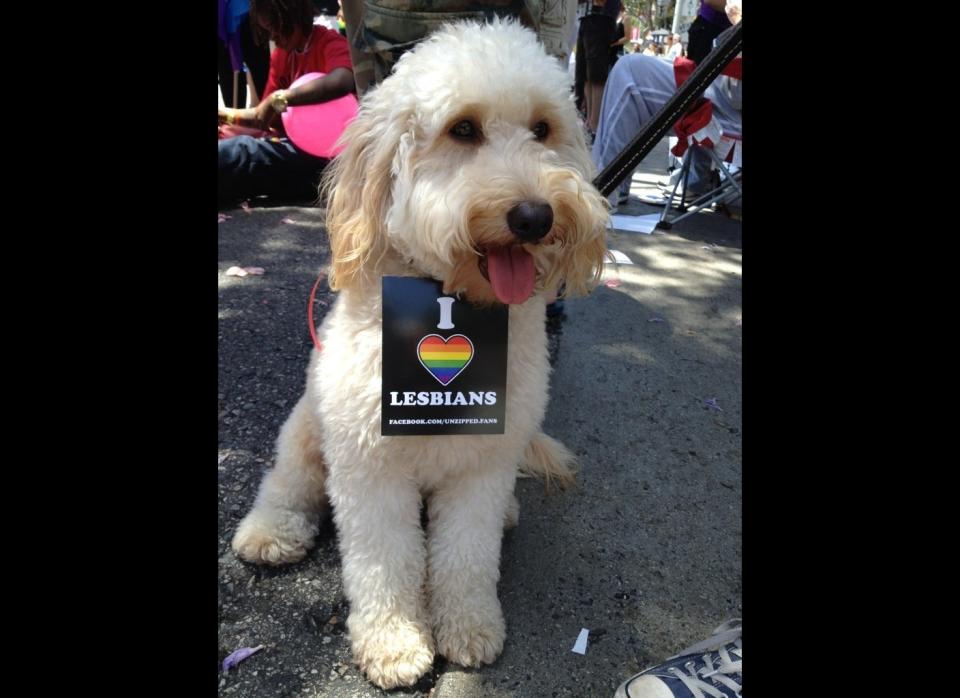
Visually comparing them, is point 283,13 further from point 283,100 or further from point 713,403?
point 713,403

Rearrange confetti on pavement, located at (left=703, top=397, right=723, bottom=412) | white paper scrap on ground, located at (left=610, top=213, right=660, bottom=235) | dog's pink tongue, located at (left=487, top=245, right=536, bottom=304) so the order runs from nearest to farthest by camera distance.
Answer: dog's pink tongue, located at (left=487, top=245, right=536, bottom=304), confetti on pavement, located at (left=703, top=397, right=723, bottom=412), white paper scrap on ground, located at (left=610, top=213, right=660, bottom=235)

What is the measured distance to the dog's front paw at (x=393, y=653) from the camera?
1626 mm

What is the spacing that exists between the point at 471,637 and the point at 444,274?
100cm

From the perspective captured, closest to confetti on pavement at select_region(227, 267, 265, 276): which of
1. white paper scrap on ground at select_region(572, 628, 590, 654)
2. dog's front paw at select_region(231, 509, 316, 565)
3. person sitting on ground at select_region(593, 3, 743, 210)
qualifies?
dog's front paw at select_region(231, 509, 316, 565)

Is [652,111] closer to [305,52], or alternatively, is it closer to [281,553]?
[305,52]

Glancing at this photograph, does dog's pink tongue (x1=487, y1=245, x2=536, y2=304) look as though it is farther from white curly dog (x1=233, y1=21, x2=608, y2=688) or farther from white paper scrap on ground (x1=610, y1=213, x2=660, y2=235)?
white paper scrap on ground (x1=610, y1=213, x2=660, y2=235)

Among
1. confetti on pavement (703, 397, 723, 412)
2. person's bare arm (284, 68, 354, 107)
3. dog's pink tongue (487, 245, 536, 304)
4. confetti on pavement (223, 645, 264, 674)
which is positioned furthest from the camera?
person's bare arm (284, 68, 354, 107)

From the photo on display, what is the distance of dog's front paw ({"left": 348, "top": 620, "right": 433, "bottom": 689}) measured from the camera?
163 cm

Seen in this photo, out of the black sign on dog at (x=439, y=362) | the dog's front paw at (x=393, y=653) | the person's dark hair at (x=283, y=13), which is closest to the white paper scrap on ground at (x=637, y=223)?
the person's dark hair at (x=283, y=13)

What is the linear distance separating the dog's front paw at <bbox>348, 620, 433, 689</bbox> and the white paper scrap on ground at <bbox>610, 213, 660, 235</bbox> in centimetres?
478

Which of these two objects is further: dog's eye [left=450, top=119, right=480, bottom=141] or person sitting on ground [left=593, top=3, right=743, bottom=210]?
person sitting on ground [left=593, top=3, right=743, bottom=210]

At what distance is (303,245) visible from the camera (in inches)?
192
